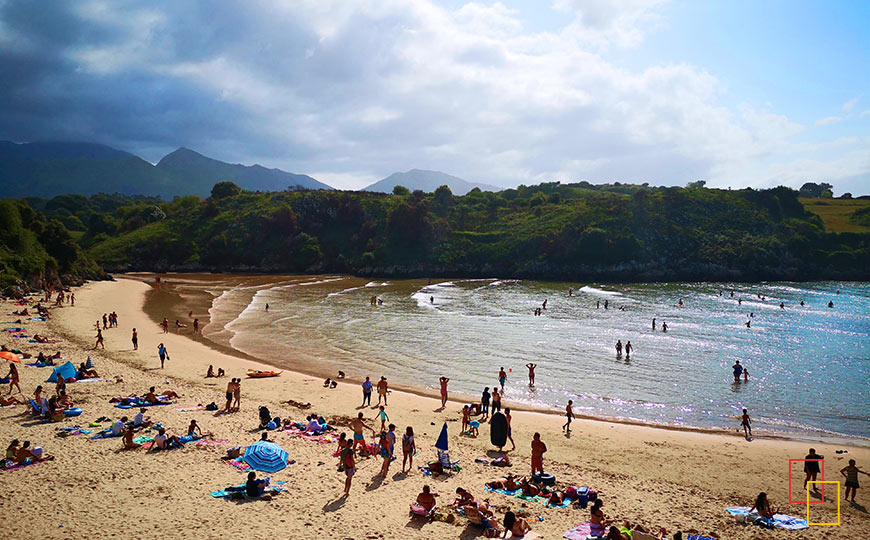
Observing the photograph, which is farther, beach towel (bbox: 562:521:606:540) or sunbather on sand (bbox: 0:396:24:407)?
sunbather on sand (bbox: 0:396:24:407)

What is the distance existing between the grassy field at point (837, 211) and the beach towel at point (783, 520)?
100 m

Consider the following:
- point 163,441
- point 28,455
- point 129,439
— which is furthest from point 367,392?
point 28,455

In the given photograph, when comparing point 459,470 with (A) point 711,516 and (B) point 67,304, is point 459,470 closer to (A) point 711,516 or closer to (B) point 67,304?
(A) point 711,516

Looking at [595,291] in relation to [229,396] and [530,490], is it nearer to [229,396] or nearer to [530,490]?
[229,396]

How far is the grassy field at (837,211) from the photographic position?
8781cm

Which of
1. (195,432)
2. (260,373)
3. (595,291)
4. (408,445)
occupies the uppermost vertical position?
(595,291)

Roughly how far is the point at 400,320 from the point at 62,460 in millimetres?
30998

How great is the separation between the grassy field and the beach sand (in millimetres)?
95365

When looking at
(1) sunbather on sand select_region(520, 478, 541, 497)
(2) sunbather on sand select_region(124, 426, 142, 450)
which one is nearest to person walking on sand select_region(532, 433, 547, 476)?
(1) sunbather on sand select_region(520, 478, 541, 497)

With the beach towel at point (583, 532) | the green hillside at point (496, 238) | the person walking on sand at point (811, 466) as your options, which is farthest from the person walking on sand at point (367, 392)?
the green hillside at point (496, 238)

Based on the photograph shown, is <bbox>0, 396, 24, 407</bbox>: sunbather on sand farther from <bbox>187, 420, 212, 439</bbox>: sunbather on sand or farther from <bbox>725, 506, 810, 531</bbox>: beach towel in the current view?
<bbox>725, 506, 810, 531</bbox>: beach towel

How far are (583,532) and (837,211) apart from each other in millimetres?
122795

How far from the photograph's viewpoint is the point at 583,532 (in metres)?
9.98

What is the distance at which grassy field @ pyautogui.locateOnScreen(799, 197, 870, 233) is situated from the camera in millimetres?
87812
